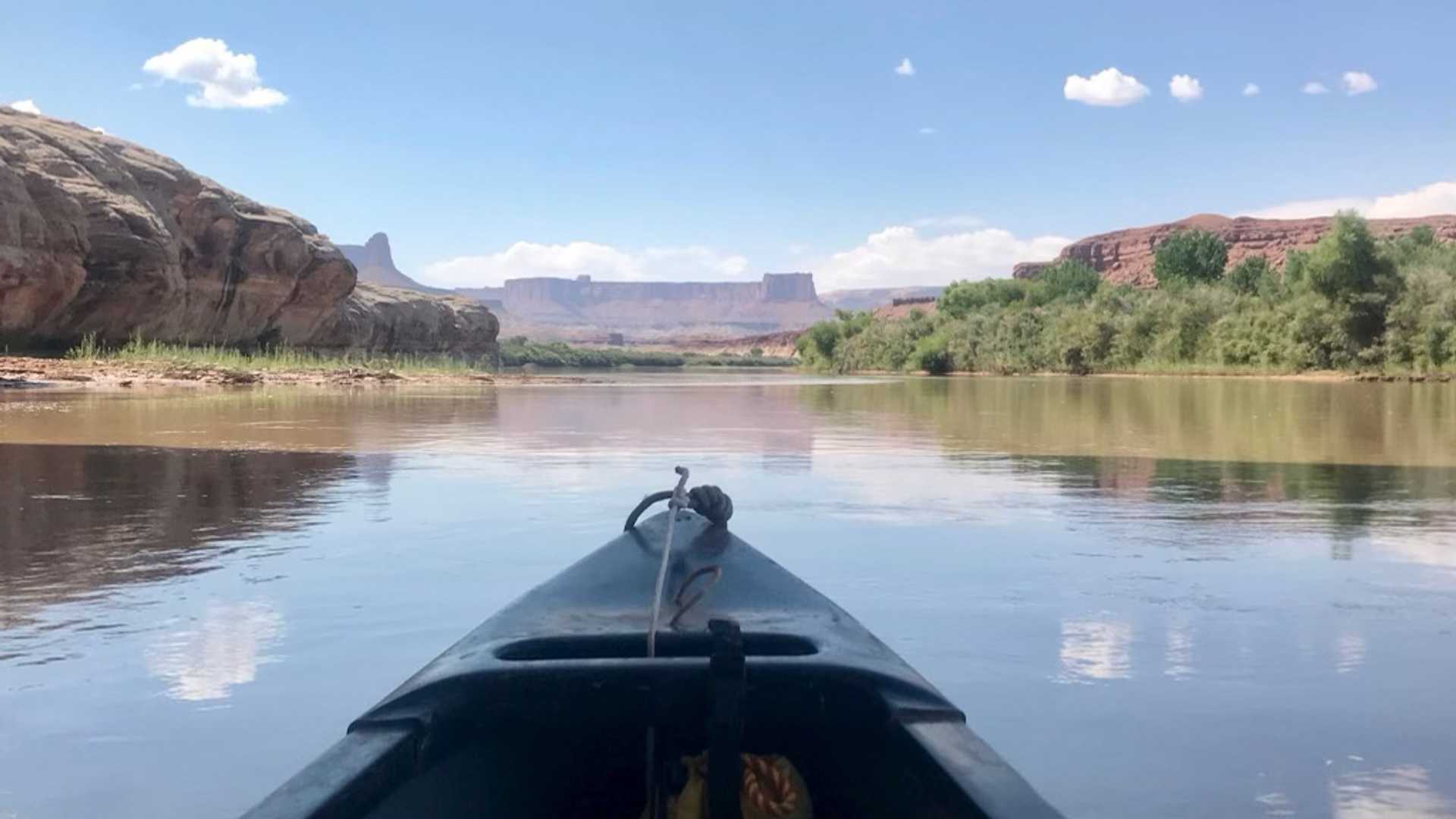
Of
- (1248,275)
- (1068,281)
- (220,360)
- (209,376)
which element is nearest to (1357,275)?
(220,360)

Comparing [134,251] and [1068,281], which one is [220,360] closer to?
[134,251]

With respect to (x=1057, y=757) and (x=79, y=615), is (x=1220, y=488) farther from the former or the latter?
(x=79, y=615)

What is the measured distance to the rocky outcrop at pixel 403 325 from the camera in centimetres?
5388

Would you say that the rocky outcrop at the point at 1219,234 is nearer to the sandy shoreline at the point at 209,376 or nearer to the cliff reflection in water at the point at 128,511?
the sandy shoreline at the point at 209,376

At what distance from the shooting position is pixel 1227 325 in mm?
51625

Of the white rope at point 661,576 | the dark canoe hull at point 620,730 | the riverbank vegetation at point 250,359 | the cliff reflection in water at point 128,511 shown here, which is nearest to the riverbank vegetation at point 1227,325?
the riverbank vegetation at point 250,359

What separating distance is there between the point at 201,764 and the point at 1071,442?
1189 cm

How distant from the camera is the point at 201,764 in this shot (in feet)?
10.8

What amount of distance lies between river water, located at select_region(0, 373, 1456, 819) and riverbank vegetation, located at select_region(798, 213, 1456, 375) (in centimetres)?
3308

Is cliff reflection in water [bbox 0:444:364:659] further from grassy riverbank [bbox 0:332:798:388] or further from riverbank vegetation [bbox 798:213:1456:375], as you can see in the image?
riverbank vegetation [bbox 798:213:1456:375]

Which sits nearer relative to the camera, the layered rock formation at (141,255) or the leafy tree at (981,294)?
the layered rock formation at (141,255)

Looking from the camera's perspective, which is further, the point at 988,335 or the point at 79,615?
the point at 988,335

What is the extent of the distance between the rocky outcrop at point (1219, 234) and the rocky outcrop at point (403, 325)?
246ft

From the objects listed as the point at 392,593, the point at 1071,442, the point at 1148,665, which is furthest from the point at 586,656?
the point at 1071,442
